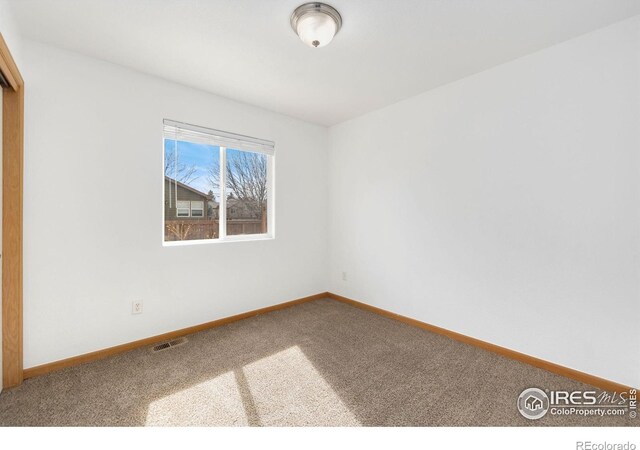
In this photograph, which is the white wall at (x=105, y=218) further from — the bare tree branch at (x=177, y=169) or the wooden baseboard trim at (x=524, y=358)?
the wooden baseboard trim at (x=524, y=358)

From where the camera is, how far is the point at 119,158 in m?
2.45

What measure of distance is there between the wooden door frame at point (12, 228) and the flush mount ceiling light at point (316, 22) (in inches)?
73.5

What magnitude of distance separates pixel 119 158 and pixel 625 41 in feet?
12.4

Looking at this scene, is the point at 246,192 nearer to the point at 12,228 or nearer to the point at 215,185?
the point at 215,185

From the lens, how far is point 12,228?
1.94 metres

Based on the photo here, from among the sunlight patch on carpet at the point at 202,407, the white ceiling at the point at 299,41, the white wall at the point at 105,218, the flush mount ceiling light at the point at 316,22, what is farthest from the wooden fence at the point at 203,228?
the flush mount ceiling light at the point at 316,22

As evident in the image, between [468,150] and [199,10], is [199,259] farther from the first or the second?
[468,150]

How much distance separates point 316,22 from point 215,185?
1.98 m

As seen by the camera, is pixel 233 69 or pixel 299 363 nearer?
pixel 299 363

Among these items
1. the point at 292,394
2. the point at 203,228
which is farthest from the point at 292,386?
the point at 203,228

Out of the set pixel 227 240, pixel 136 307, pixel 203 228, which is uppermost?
pixel 203 228
